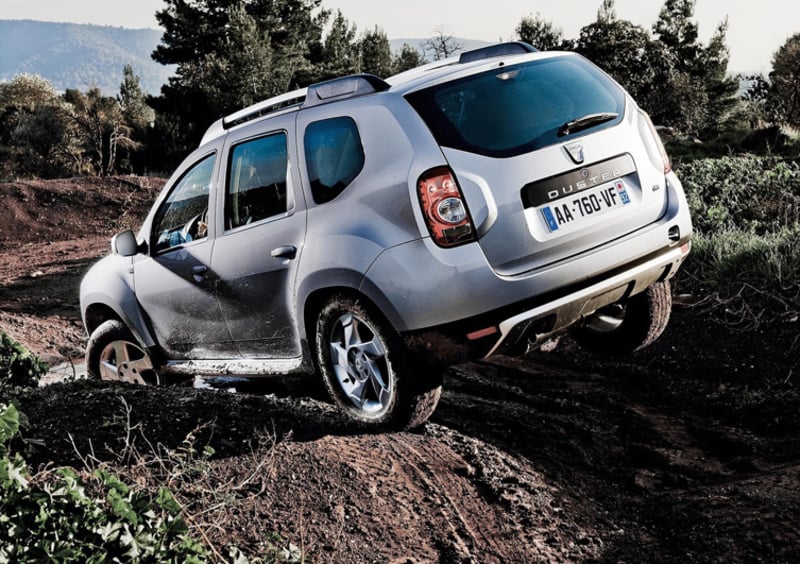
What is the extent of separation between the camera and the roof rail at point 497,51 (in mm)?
4793

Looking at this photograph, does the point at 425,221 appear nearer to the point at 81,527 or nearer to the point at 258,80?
the point at 81,527

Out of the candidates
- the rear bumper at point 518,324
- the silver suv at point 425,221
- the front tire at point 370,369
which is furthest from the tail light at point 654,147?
the front tire at point 370,369

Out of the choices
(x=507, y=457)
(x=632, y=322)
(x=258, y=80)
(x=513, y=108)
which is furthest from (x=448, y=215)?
(x=258, y=80)

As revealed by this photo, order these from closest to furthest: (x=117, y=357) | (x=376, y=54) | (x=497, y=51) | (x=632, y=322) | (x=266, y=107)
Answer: (x=497, y=51)
(x=266, y=107)
(x=632, y=322)
(x=117, y=357)
(x=376, y=54)

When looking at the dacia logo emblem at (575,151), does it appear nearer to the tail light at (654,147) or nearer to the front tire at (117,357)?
the tail light at (654,147)

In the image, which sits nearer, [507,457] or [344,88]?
[344,88]

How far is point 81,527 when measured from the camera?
2.90m

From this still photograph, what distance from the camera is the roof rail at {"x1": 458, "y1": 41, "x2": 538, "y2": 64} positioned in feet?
15.7

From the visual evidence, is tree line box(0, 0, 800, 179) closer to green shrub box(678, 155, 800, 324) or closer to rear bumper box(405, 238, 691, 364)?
green shrub box(678, 155, 800, 324)

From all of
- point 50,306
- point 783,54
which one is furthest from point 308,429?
point 783,54

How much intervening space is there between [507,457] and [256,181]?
2.18 m

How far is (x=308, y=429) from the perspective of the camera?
455 centimetres

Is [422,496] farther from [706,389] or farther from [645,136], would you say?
[706,389]

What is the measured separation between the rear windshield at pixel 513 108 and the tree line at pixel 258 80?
17664mm
